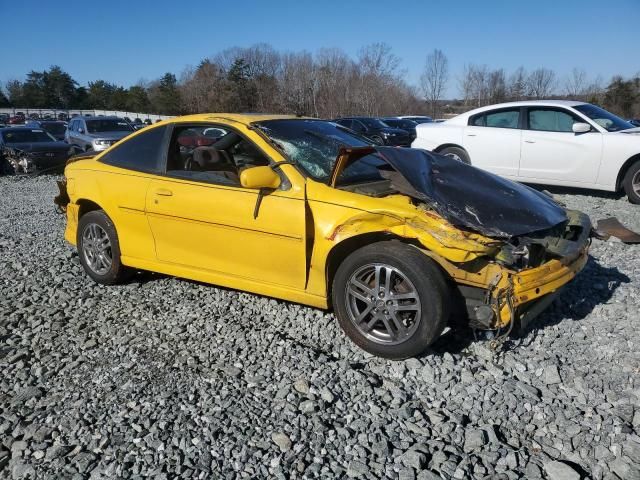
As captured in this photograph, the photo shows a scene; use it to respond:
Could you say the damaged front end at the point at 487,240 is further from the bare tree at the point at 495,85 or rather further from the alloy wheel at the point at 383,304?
the bare tree at the point at 495,85

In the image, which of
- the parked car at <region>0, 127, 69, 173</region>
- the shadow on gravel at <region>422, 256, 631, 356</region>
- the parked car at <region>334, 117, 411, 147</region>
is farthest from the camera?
the parked car at <region>334, 117, 411, 147</region>

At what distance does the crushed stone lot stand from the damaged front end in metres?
0.45

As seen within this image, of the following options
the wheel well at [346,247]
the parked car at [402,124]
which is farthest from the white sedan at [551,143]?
the parked car at [402,124]

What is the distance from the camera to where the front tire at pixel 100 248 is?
4.64 meters

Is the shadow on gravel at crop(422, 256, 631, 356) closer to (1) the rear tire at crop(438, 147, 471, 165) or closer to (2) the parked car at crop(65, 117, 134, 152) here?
(1) the rear tire at crop(438, 147, 471, 165)

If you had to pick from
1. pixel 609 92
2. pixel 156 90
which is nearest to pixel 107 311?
pixel 609 92

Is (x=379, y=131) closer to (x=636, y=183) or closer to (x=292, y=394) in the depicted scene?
(x=636, y=183)

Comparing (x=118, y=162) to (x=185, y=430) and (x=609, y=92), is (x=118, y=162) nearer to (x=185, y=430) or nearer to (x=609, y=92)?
A: (x=185, y=430)

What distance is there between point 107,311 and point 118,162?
52.5 inches

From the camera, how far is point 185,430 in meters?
2.71

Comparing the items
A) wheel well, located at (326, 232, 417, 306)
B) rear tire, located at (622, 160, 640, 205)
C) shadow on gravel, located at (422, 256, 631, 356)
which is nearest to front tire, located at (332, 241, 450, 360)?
wheel well, located at (326, 232, 417, 306)

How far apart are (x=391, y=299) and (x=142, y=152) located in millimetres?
2616

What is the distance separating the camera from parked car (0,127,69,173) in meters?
14.7

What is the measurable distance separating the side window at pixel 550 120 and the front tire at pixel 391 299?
21.5ft
